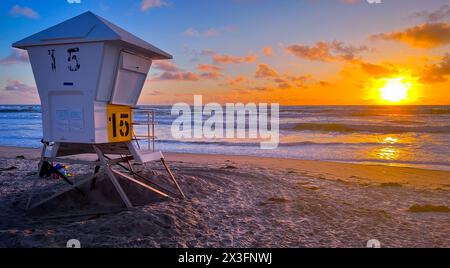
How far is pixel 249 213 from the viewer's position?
798 centimetres

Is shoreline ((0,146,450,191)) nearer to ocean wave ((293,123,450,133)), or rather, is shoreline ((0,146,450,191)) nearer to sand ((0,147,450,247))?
sand ((0,147,450,247))

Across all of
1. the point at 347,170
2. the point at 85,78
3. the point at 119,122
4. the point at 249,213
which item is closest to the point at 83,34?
the point at 85,78

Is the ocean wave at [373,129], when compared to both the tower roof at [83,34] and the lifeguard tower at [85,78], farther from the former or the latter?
the tower roof at [83,34]

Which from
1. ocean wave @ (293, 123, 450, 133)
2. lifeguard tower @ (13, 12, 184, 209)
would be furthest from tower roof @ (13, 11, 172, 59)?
ocean wave @ (293, 123, 450, 133)

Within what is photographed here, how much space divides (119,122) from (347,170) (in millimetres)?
8986

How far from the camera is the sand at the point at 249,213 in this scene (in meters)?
6.24

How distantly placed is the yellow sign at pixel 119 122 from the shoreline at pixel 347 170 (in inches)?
269

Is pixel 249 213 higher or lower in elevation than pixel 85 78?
lower

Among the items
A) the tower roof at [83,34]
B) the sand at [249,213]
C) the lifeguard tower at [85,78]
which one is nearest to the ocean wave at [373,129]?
the sand at [249,213]

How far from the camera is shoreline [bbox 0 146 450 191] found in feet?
38.1

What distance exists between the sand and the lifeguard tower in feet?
3.24

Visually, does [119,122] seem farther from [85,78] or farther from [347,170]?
[347,170]

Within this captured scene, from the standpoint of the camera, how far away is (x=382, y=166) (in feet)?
47.1
